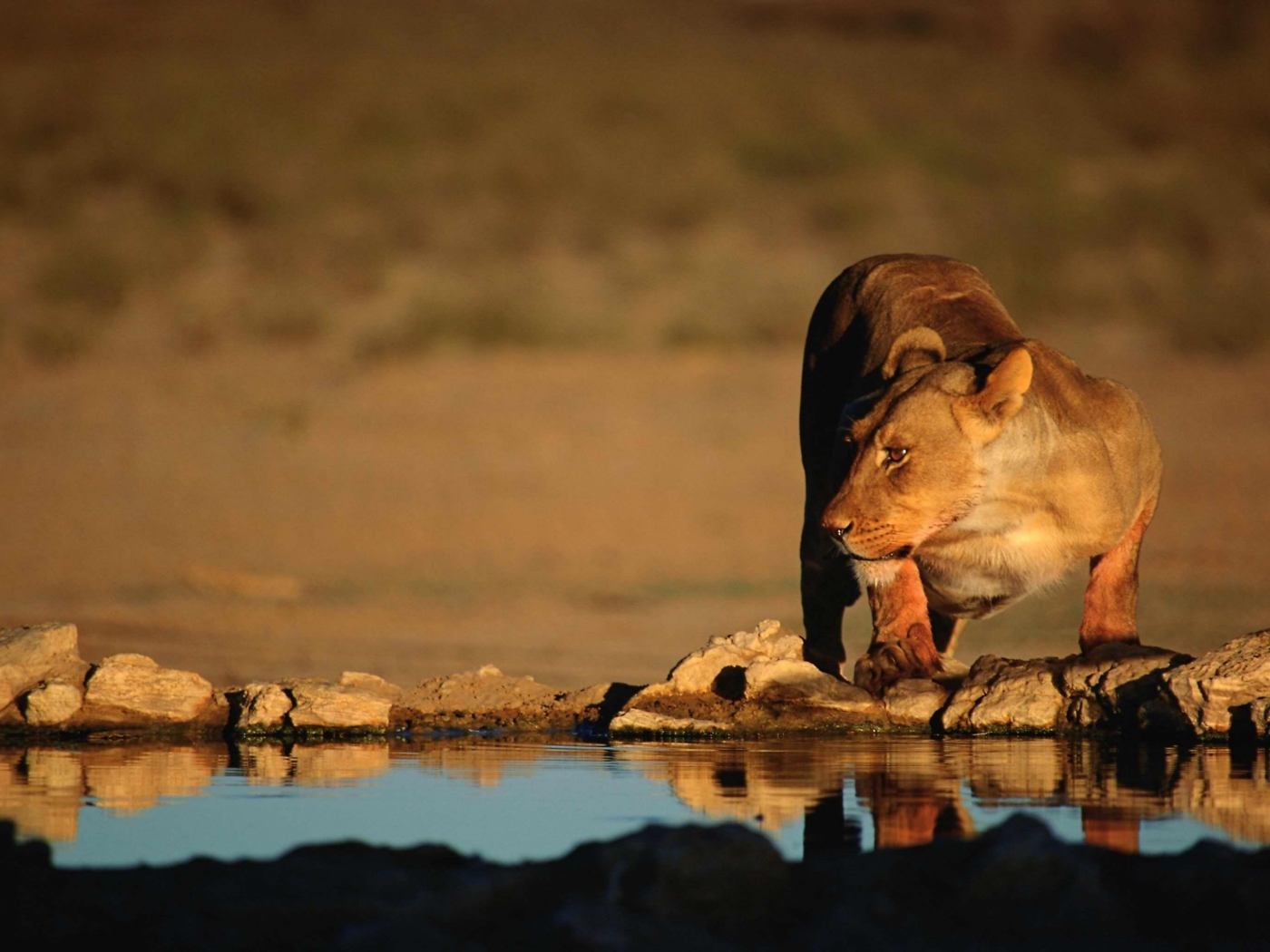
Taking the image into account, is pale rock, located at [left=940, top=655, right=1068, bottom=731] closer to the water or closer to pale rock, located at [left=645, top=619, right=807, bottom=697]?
the water

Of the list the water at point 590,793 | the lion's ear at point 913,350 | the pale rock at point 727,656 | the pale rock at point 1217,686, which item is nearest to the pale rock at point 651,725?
the water at point 590,793

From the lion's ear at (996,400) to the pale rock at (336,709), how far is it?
292 centimetres

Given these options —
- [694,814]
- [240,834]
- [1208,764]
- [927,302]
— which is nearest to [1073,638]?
[927,302]

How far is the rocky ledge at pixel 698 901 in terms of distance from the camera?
377cm

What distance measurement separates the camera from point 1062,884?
397cm

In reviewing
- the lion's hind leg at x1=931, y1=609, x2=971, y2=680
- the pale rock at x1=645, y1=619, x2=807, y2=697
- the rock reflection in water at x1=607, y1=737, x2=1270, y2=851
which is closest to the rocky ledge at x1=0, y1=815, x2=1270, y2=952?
the rock reflection in water at x1=607, y1=737, x2=1270, y2=851

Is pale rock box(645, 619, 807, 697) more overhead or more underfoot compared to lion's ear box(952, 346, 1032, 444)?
more underfoot

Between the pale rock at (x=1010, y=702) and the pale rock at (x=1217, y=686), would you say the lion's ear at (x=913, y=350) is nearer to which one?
the pale rock at (x=1010, y=702)

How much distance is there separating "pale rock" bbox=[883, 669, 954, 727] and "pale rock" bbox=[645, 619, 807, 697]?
527 millimetres

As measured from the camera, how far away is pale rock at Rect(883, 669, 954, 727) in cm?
845

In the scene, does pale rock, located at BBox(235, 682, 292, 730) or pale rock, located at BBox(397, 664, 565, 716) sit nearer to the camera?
pale rock, located at BBox(235, 682, 292, 730)

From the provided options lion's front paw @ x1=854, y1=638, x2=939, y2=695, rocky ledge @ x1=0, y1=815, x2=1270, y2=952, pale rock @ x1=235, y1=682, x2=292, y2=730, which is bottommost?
rocky ledge @ x1=0, y1=815, x2=1270, y2=952

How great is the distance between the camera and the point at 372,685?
29.6ft

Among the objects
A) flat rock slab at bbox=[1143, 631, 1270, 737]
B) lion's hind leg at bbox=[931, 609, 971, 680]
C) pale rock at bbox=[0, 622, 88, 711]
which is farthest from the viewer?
lion's hind leg at bbox=[931, 609, 971, 680]
